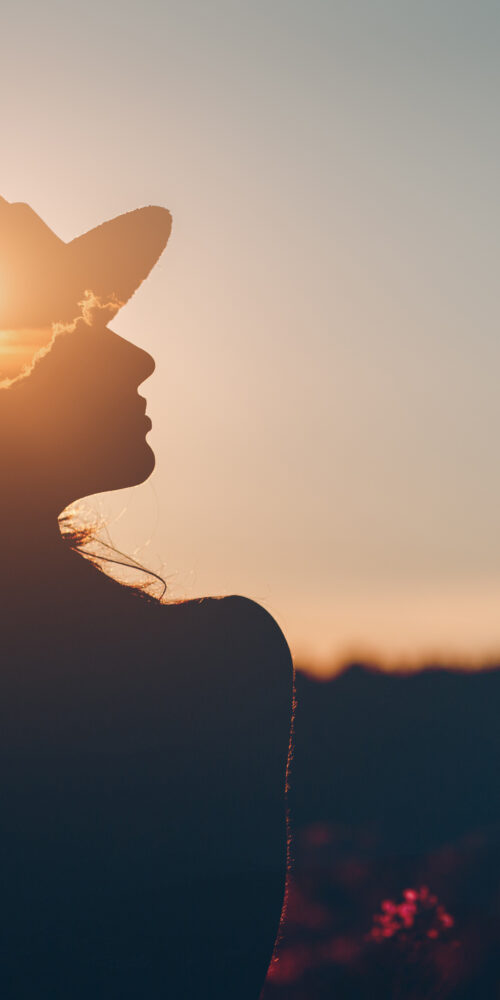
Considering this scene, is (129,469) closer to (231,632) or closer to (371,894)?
(231,632)

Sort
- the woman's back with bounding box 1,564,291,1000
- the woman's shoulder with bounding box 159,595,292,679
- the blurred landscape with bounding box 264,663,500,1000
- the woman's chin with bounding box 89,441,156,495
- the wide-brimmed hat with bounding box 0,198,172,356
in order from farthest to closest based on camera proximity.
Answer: the blurred landscape with bounding box 264,663,500,1000, the woman's chin with bounding box 89,441,156,495, the wide-brimmed hat with bounding box 0,198,172,356, the woman's shoulder with bounding box 159,595,292,679, the woman's back with bounding box 1,564,291,1000

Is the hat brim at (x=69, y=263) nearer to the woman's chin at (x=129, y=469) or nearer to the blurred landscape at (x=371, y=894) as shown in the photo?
the woman's chin at (x=129, y=469)

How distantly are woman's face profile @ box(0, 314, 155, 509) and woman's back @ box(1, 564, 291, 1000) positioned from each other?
59 cm

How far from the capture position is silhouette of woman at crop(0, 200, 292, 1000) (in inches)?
139

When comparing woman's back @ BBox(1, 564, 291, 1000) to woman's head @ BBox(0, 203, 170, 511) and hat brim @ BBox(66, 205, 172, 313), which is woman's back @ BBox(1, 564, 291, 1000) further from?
hat brim @ BBox(66, 205, 172, 313)

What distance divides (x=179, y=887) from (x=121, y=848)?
1.09 ft

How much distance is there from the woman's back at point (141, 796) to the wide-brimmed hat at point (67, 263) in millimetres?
1491

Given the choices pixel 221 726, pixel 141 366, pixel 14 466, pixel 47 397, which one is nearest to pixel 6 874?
pixel 221 726

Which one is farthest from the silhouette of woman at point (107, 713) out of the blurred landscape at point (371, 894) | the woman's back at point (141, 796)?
the blurred landscape at point (371, 894)

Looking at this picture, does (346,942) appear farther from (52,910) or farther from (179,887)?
(52,910)

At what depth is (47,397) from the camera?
13.5ft

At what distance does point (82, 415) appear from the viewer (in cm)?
422

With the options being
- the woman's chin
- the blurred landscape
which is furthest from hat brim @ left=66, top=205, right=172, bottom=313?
the blurred landscape

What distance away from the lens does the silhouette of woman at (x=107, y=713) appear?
3539mm
